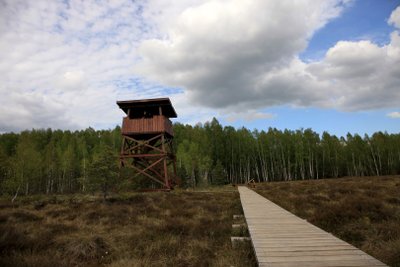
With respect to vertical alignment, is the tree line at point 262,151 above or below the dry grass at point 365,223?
above

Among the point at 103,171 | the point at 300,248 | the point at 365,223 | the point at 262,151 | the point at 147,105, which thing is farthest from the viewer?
the point at 262,151

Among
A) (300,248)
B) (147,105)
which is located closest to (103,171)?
(147,105)

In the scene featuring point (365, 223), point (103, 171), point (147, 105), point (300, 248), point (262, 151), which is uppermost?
point (147, 105)

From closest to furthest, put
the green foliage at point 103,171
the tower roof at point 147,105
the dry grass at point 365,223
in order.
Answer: the dry grass at point 365,223
the green foliage at point 103,171
the tower roof at point 147,105

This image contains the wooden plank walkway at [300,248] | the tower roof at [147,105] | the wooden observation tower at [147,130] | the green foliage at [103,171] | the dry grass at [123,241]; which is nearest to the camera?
the wooden plank walkway at [300,248]

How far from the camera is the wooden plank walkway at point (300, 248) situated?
471cm

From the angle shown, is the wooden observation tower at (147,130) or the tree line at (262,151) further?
the tree line at (262,151)

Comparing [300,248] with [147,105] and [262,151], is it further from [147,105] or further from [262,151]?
[262,151]

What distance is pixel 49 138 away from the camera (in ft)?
226

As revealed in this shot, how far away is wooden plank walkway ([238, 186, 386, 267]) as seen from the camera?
4715 mm

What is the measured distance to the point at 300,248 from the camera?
5562 mm

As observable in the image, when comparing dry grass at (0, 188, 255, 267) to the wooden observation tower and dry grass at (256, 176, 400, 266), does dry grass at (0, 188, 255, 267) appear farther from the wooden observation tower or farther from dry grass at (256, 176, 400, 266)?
the wooden observation tower

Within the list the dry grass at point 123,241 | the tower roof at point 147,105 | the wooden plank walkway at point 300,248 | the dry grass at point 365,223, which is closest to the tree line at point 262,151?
the tower roof at point 147,105

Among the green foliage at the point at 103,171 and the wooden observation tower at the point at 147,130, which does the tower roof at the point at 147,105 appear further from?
the green foliage at the point at 103,171
